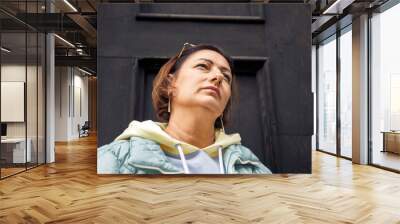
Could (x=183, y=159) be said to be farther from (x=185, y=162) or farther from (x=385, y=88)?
(x=385, y=88)

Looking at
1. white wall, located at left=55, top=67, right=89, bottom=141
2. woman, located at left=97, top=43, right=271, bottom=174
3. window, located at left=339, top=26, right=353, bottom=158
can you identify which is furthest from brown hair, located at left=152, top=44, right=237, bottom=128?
white wall, located at left=55, top=67, right=89, bottom=141

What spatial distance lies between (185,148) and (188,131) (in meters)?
0.27

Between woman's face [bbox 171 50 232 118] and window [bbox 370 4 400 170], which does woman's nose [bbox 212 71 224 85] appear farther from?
window [bbox 370 4 400 170]

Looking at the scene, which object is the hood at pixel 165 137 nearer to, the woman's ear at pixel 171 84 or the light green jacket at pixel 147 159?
the light green jacket at pixel 147 159

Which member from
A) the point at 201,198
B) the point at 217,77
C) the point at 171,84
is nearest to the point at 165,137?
the point at 171,84

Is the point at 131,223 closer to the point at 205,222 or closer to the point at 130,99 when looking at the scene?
the point at 205,222

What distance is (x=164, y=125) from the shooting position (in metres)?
6.40

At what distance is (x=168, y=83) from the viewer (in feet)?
21.0

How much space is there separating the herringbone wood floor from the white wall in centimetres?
954

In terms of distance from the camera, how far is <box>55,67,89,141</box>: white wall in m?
16.5

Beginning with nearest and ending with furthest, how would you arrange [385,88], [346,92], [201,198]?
[201,198]
[385,88]
[346,92]

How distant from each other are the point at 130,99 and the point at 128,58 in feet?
2.16

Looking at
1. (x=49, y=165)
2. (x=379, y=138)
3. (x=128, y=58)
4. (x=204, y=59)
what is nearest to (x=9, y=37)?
(x=128, y=58)

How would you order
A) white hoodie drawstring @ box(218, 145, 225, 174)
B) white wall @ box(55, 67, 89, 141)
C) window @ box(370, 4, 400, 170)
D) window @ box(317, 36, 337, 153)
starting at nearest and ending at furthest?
1. white hoodie drawstring @ box(218, 145, 225, 174)
2. window @ box(370, 4, 400, 170)
3. window @ box(317, 36, 337, 153)
4. white wall @ box(55, 67, 89, 141)
